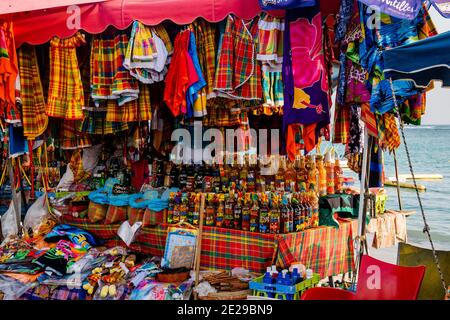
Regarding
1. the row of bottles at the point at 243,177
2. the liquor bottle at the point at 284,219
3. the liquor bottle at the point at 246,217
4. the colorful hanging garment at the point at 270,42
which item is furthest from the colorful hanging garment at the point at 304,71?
the row of bottles at the point at 243,177

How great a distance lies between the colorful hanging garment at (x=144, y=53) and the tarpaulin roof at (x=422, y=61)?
87.9 inches

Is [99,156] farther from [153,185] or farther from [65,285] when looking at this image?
[65,285]

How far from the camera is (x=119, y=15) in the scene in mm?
4320

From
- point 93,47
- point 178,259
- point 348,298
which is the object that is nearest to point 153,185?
point 178,259

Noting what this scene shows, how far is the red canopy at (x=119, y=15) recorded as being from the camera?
4062 mm

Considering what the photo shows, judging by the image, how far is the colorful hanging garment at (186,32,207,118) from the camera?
426cm

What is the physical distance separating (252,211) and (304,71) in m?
1.47

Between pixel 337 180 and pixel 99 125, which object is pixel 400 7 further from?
pixel 99 125

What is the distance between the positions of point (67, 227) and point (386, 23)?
406cm

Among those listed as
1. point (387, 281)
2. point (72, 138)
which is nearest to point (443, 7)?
point (387, 281)

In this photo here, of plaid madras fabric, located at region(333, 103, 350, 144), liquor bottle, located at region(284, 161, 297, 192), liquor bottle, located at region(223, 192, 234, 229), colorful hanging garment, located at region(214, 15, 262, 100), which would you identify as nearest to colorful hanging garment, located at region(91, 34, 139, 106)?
colorful hanging garment, located at region(214, 15, 262, 100)

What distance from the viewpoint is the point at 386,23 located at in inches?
134

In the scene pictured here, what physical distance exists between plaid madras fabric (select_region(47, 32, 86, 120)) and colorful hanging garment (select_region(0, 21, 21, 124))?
14.1 inches

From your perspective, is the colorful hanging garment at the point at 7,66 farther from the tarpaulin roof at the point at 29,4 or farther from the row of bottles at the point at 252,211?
the row of bottles at the point at 252,211
